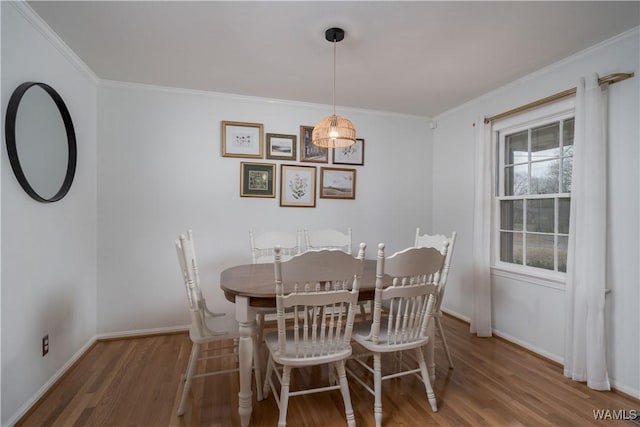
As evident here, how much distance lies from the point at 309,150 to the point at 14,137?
250 cm

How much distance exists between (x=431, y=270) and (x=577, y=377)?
5.21 ft

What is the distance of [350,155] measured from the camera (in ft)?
12.8

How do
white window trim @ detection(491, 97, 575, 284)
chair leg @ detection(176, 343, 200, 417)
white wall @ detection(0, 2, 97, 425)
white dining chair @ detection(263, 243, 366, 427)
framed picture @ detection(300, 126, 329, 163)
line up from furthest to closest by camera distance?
framed picture @ detection(300, 126, 329, 163)
white window trim @ detection(491, 97, 575, 284)
chair leg @ detection(176, 343, 200, 417)
white wall @ detection(0, 2, 97, 425)
white dining chair @ detection(263, 243, 366, 427)

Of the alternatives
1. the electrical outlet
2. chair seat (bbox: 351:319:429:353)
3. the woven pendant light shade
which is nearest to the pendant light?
the woven pendant light shade

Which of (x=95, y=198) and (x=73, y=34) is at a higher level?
(x=73, y=34)

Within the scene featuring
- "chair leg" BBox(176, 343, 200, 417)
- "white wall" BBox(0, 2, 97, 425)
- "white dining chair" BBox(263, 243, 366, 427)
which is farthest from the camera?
"chair leg" BBox(176, 343, 200, 417)

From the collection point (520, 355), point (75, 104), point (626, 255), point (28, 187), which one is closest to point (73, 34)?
point (75, 104)

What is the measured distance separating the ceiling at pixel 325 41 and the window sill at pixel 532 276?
1780mm

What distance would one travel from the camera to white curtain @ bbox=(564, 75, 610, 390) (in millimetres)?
2297

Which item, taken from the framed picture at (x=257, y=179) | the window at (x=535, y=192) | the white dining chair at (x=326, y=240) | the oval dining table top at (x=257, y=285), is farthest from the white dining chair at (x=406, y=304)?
the framed picture at (x=257, y=179)

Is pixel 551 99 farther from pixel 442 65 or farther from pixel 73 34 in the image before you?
pixel 73 34

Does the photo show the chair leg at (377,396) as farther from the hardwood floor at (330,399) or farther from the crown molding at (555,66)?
the crown molding at (555,66)

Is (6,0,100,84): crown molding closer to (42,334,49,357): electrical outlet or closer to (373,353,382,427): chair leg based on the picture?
(42,334,49,357): electrical outlet

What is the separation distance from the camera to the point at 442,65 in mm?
2742
